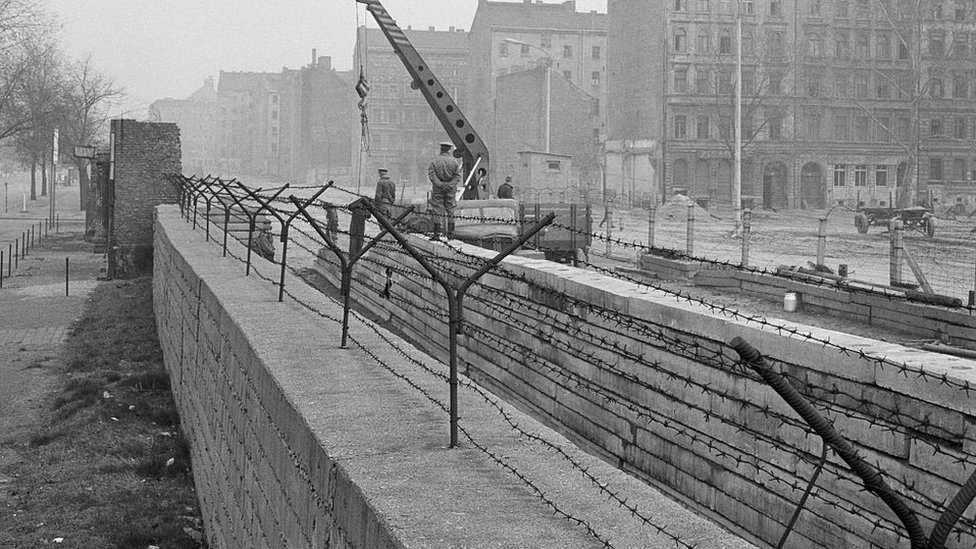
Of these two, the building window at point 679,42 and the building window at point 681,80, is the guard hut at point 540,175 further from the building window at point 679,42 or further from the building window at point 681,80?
the building window at point 679,42

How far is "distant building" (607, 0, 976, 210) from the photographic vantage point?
71.9 meters

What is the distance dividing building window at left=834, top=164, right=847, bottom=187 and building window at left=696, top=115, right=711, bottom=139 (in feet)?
25.9

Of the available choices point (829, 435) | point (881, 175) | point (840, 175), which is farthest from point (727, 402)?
point (881, 175)

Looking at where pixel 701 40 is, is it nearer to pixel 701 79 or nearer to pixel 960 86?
pixel 701 79

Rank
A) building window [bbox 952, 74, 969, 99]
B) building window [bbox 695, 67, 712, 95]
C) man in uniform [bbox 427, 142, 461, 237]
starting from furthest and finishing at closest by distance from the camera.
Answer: building window [bbox 695, 67, 712, 95] < building window [bbox 952, 74, 969, 99] < man in uniform [bbox 427, 142, 461, 237]

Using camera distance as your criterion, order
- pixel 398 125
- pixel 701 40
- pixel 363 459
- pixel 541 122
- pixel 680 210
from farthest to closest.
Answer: pixel 398 125 < pixel 541 122 < pixel 701 40 < pixel 680 210 < pixel 363 459

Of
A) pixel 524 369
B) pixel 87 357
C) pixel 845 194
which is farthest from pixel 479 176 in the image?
pixel 845 194

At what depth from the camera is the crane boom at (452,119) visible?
89.0 feet

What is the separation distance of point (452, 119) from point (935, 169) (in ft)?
175

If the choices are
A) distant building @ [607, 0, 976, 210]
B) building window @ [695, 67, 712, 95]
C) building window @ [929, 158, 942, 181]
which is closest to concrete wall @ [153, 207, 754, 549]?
distant building @ [607, 0, 976, 210]

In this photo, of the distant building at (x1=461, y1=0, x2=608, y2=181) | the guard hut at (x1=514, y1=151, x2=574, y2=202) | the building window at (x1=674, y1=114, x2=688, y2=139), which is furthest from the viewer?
the distant building at (x1=461, y1=0, x2=608, y2=181)

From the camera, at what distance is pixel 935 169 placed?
72688 millimetres

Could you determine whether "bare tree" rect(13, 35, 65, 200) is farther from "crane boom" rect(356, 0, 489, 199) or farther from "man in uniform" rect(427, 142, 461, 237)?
"man in uniform" rect(427, 142, 461, 237)

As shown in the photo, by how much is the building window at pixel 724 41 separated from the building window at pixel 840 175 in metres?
9.71
